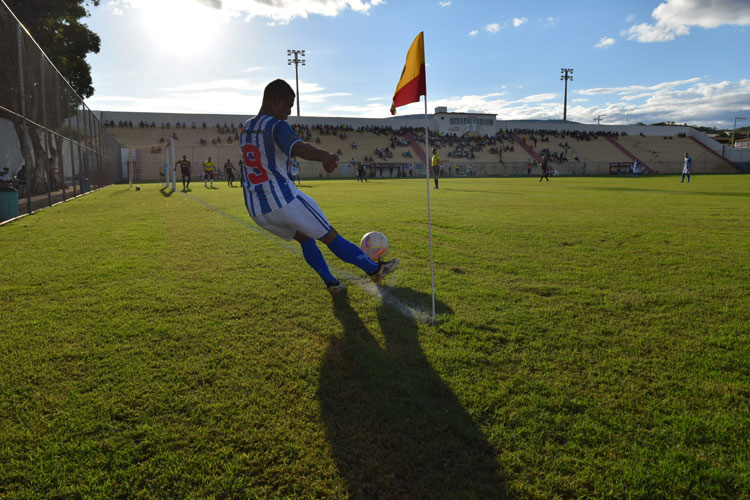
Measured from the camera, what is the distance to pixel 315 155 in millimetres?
3215

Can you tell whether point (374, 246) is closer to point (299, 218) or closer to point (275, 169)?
point (299, 218)

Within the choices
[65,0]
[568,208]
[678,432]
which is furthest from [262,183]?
[65,0]

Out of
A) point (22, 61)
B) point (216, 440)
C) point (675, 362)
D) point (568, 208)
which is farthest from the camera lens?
point (568, 208)

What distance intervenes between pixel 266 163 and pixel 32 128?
999 cm

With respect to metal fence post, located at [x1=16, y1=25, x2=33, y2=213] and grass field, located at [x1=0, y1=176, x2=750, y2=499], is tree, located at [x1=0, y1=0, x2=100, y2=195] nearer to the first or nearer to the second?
metal fence post, located at [x1=16, y1=25, x2=33, y2=213]

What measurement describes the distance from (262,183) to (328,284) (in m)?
1.06

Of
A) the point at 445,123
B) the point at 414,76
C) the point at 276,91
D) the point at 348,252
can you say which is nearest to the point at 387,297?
the point at 348,252

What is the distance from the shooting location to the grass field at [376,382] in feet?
5.42

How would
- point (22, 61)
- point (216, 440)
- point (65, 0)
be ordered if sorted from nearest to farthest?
point (216, 440), point (22, 61), point (65, 0)

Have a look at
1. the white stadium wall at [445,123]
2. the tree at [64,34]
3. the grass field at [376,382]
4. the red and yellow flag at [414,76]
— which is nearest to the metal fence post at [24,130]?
the grass field at [376,382]

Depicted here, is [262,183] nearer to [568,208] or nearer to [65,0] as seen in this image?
[568,208]

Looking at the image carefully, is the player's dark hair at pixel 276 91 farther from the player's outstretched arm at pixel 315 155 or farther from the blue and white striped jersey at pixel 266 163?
the player's outstretched arm at pixel 315 155

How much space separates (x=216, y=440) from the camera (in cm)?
185

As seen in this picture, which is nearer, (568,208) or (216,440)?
(216,440)
